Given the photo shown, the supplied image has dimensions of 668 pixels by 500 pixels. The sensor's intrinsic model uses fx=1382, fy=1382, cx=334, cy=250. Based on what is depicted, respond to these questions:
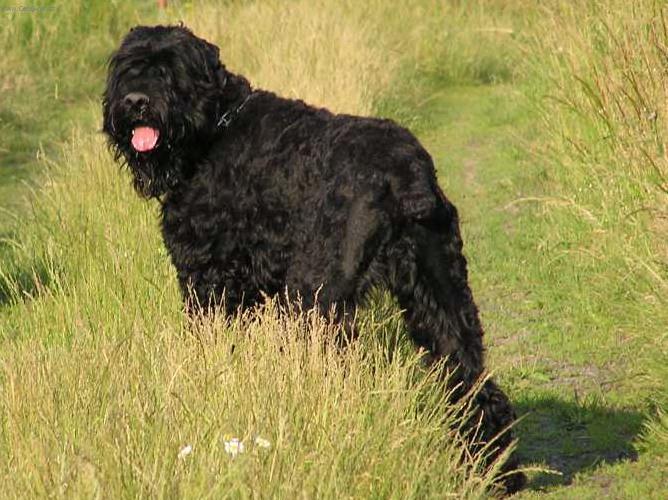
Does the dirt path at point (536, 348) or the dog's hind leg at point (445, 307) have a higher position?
Answer: the dog's hind leg at point (445, 307)

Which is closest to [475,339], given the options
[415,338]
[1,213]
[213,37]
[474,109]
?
[415,338]

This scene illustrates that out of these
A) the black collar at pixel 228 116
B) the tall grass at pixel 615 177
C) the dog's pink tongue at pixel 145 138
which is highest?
the black collar at pixel 228 116

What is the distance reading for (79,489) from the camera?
13.8ft

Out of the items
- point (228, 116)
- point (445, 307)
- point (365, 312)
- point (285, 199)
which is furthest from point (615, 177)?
point (445, 307)

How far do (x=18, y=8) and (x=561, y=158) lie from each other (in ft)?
25.9

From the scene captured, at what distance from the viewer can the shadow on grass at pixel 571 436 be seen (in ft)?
21.5

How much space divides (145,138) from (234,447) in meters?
2.60

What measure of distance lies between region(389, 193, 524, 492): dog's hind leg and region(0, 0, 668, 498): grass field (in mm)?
150

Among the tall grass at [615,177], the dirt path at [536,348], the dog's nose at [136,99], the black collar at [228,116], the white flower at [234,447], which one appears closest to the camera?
the white flower at [234,447]

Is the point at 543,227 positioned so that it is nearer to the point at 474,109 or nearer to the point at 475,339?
the point at 475,339

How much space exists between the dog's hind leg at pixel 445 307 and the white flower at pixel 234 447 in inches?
60.3

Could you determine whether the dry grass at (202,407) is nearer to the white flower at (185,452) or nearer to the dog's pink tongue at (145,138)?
the white flower at (185,452)

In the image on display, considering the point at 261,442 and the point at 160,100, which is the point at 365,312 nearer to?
the point at 160,100

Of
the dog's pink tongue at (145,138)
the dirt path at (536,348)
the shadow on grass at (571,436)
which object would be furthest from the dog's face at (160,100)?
the shadow on grass at (571,436)
